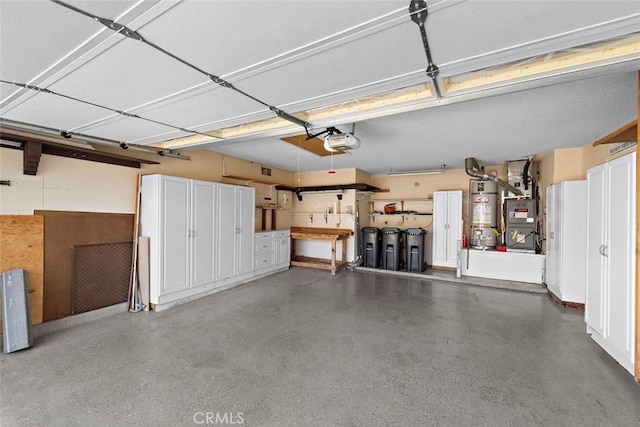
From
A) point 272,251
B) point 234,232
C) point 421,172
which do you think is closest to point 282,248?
point 272,251

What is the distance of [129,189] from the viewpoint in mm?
3867

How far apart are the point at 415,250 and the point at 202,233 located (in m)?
4.51

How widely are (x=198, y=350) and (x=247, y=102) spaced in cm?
246

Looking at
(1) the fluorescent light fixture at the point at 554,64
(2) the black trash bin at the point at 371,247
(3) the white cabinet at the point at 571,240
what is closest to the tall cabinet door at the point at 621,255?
(1) the fluorescent light fixture at the point at 554,64

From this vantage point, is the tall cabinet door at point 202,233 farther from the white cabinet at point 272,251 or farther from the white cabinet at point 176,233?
the white cabinet at point 272,251

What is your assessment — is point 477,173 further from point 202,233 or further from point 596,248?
point 202,233

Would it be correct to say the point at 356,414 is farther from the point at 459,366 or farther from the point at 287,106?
the point at 287,106

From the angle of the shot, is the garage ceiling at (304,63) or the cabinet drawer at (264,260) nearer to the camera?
the garage ceiling at (304,63)

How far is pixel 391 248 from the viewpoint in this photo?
20.7 ft

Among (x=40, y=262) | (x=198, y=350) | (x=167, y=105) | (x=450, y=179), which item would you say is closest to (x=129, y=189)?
(x=40, y=262)

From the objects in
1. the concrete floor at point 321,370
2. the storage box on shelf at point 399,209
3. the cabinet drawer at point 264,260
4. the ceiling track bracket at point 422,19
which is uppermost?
the ceiling track bracket at point 422,19

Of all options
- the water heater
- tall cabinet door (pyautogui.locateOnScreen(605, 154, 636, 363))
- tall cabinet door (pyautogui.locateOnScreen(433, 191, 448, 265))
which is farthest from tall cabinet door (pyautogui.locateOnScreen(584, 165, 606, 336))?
tall cabinet door (pyautogui.locateOnScreen(433, 191, 448, 265))

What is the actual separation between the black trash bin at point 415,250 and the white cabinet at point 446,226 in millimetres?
494

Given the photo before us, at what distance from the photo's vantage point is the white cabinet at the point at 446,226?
6023mm
